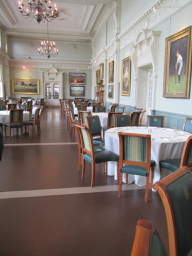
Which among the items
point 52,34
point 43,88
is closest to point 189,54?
point 52,34

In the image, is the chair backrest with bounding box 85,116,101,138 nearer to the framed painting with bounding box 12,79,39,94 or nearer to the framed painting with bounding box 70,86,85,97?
the framed painting with bounding box 70,86,85,97

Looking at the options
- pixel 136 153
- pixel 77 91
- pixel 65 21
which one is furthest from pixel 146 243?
pixel 77 91

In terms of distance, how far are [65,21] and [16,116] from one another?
438 inches

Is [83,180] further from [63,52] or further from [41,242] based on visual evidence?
[63,52]

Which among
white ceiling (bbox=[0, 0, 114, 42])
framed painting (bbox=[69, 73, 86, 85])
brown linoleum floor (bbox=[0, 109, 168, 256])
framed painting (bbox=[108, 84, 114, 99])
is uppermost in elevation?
white ceiling (bbox=[0, 0, 114, 42])

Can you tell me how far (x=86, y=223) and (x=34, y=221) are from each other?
1.85 ft

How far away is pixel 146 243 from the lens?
0.60 metres

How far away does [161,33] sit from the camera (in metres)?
6.20

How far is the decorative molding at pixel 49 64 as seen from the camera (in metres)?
18.2

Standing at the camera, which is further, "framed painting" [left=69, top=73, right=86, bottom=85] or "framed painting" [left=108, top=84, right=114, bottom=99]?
"framed painting" [left=69, top=73, right=86, bottom=85]

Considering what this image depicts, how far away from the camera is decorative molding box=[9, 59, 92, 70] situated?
59.6 ft

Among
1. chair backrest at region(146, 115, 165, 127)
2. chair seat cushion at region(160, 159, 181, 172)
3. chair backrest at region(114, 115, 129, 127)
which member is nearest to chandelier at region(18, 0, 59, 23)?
chair backrest at region(114, 115, 129, 127)

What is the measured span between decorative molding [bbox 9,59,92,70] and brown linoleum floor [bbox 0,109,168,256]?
16.5 metres

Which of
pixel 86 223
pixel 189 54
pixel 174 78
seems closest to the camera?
pixel 86 223
